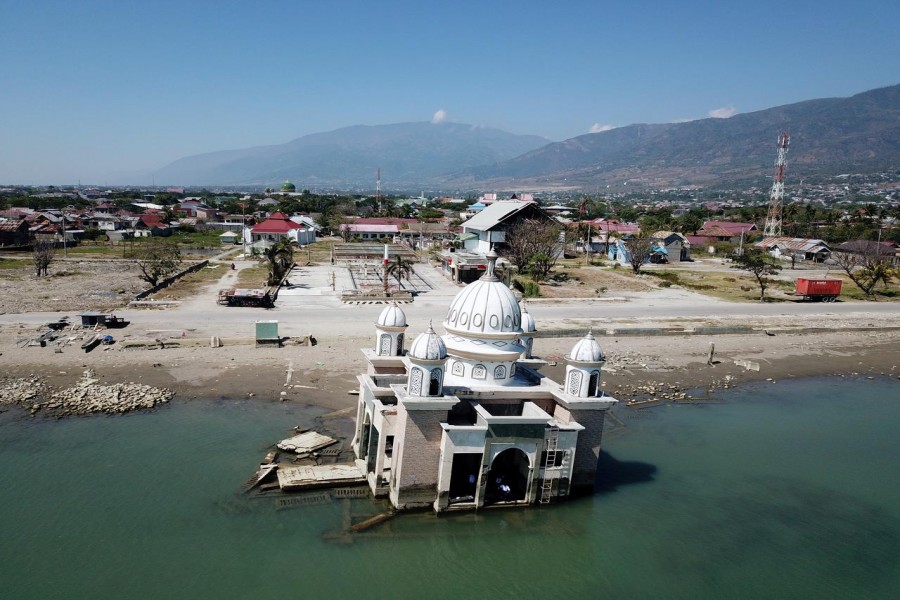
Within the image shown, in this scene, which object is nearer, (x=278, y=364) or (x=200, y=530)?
(x=200, y=530)

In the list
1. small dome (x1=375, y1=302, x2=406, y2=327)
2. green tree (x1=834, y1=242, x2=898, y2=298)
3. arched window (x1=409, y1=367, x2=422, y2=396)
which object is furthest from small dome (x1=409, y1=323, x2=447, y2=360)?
green tree (x1=834, y1=242, x2=898, y2=298)

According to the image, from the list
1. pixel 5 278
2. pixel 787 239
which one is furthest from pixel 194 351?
pixel 787 239

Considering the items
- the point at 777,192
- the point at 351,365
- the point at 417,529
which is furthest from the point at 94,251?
the point at 777,192

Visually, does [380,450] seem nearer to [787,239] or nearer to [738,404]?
[738,404]

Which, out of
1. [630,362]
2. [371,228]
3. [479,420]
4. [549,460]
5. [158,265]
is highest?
[371,228]

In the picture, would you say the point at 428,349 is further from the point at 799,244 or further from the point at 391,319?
the point at 799,244

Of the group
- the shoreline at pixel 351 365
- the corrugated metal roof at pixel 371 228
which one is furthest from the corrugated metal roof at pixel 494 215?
the shoreline at pixel 351 365
